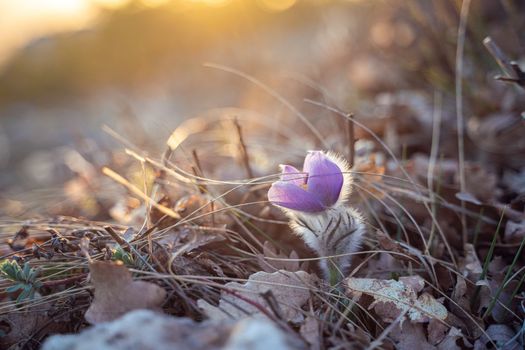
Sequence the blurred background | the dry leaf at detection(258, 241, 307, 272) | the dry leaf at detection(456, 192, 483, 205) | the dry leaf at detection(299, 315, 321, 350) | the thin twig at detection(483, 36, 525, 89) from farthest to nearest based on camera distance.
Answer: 1. the blurred background
2. the dry leaf at detection(456, 192, 483, 205)
3. the thin twig at detection(483, 36, 525, 89)
4. the dry leaf at detection(258, 241, 307, 272)
5. the dry leaf at detection(299, 315, 321, 350)

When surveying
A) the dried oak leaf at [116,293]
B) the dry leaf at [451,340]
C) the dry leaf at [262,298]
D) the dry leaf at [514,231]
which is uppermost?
the dried oak leaf at [116,293]

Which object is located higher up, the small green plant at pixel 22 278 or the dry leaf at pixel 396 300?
the small green plant at pixel 22 278

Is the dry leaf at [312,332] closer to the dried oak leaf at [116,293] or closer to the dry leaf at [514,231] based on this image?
the dried oak leaf at [116,293]

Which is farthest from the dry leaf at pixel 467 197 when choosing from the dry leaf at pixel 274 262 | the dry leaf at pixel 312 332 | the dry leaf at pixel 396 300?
the dry leaf at pixel 312 332

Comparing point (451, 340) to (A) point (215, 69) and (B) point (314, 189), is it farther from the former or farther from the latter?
(A) point (215, 69)

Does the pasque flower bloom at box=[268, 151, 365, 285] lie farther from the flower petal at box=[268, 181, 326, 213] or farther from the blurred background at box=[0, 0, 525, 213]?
the blurred background at box=[0, 0, 525, 213]

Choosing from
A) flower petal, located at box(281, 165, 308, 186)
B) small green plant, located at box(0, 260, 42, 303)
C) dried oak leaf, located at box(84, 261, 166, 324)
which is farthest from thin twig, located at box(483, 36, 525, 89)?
small green plant, located at box(0, 260, 42, 303)

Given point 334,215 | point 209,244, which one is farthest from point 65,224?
point 334,215
